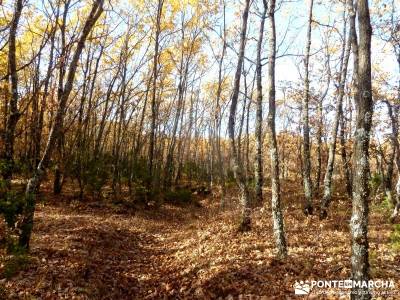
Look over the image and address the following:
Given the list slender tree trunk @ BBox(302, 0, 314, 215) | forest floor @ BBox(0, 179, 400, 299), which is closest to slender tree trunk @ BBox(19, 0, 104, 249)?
forest floor @ BBox(0, 179, 400, 299)

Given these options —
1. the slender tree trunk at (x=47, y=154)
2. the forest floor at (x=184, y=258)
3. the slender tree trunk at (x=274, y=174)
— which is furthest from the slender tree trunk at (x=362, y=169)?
the slender tree trunk at (x=47, y=154)

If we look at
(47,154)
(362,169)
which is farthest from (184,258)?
(362,169)

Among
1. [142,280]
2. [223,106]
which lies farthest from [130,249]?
[223,106]

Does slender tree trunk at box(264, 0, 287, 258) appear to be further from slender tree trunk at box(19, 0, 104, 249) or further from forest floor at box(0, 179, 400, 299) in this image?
slender tree trunk at box(19, 0, 104, 249)

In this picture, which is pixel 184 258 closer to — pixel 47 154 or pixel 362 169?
pixel 47 154

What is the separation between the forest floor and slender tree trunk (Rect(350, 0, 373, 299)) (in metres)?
1.80

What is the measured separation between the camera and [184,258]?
29.5 ft

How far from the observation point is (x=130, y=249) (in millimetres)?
10164

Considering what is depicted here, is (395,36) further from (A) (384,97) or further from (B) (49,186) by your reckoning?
(B) (49,186)

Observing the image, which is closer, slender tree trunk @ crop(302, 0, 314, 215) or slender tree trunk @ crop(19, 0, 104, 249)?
slender tree trunk @ crop(19, 0, 104, 249)

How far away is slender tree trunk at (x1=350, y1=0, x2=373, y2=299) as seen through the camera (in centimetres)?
472

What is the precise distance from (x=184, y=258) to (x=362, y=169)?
565 cm

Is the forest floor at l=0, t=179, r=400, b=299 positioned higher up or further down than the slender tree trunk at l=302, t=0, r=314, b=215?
further down

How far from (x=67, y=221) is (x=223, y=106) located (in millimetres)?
26081
